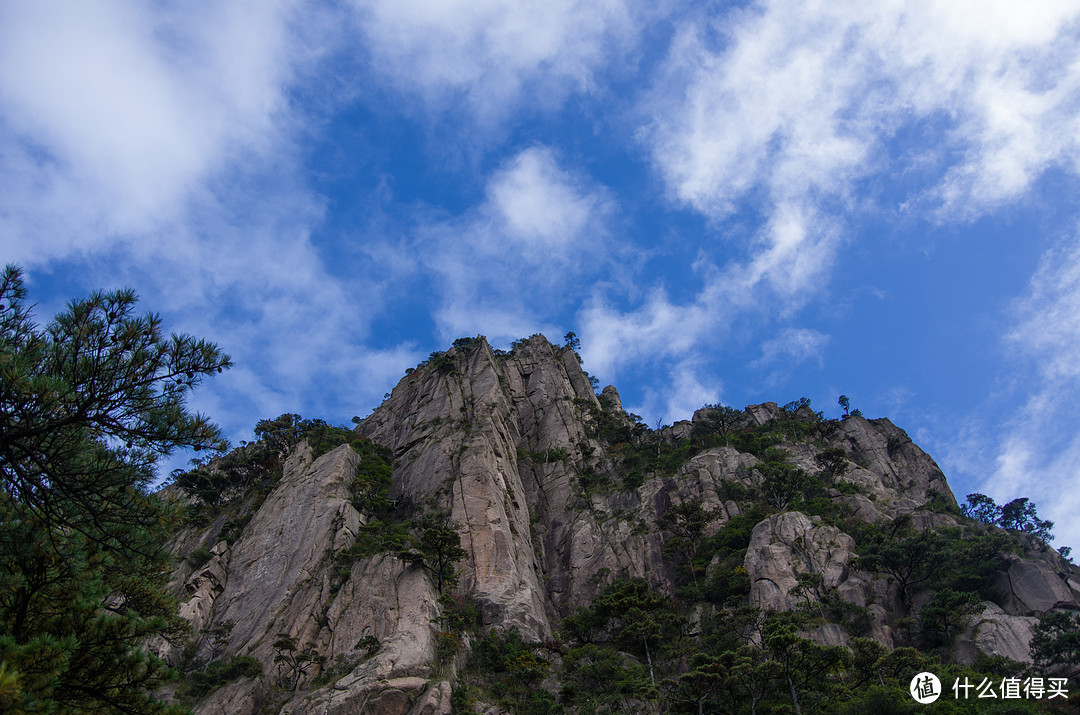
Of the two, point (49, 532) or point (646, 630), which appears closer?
point (49, 532)

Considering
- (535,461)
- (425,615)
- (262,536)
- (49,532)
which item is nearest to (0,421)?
(49,532)

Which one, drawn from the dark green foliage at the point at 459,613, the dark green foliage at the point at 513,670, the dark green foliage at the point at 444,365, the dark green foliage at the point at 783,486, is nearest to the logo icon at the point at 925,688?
the dark green foliage at the point at 513,670

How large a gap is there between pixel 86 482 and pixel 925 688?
34.5 meters

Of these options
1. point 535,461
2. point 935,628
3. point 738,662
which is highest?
point 535,461

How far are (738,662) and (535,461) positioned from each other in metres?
37.7

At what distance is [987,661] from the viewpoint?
3294 cm

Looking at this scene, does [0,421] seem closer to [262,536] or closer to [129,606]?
[129,606]

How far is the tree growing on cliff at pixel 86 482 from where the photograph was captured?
10844 millimetres

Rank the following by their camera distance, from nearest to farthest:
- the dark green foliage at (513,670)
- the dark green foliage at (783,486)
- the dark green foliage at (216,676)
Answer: the dark green foliage at (513,670)
the dark green foliage at (216,676)
the dark green foliage at (783,486)

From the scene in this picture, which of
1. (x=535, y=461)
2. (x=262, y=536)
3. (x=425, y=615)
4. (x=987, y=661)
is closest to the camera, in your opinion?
(x=987, y=661)

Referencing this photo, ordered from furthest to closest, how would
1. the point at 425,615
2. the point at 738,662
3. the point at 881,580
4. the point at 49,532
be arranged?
the point at 881,580
the point at 425,615
the point at 738,662
the point at 49,532

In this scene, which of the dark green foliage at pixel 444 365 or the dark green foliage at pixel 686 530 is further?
the dark green foliage at pixel 444 365

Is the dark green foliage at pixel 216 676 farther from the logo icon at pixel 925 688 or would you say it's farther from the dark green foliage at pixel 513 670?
the logo icon at pixel 925 688

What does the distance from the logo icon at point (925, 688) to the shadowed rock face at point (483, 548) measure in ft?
24.9
